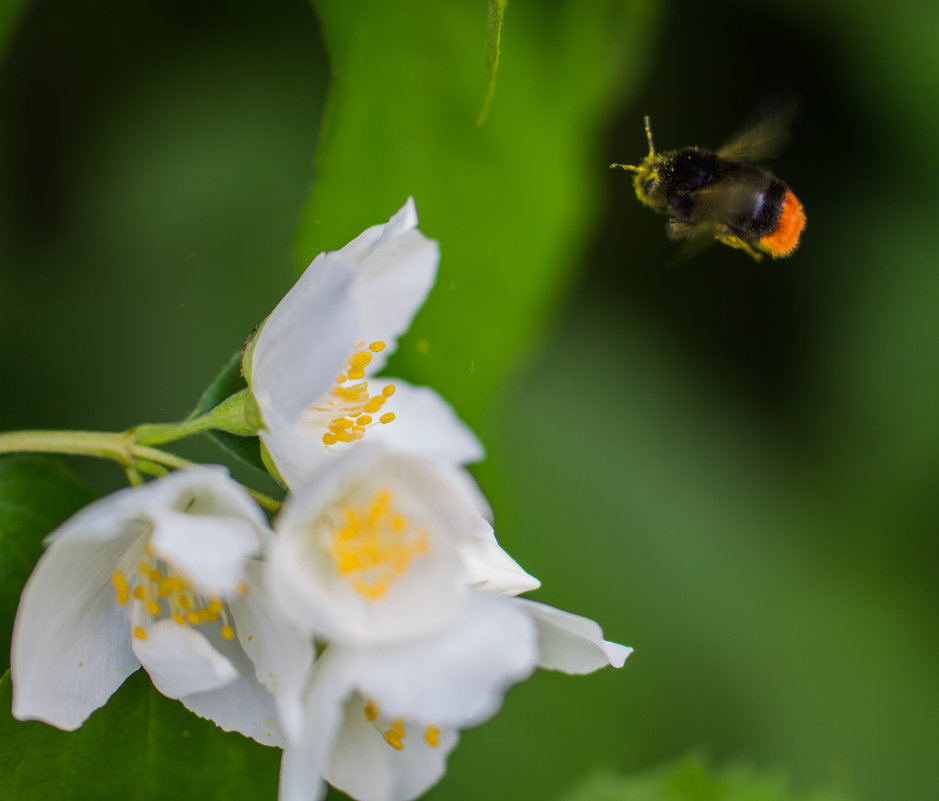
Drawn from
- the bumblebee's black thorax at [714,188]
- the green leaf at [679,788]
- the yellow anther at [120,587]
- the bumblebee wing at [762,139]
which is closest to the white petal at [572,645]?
the yellow anther at [120,587]

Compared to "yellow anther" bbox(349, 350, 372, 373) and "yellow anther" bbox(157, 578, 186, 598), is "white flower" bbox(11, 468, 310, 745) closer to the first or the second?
"yellow anther" bbox(157, 578, 186, 598)

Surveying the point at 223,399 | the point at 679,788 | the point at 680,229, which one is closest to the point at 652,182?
the point at 680,229

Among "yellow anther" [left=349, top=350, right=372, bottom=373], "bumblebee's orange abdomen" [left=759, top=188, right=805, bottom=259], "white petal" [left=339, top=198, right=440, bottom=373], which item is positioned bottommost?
"yellow anther" [left=349, top=350, right=372, bottom=373]

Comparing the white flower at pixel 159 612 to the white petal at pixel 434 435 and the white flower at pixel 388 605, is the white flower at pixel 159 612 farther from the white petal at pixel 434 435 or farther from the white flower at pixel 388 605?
the white petal at pixel 434 435

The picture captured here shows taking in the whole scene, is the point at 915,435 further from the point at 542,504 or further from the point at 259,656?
the point at 259,656

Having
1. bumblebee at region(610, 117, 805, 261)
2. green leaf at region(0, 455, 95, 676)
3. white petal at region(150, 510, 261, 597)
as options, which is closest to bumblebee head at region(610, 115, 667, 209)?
bumblebee at region(610, 117, 805, 261)
